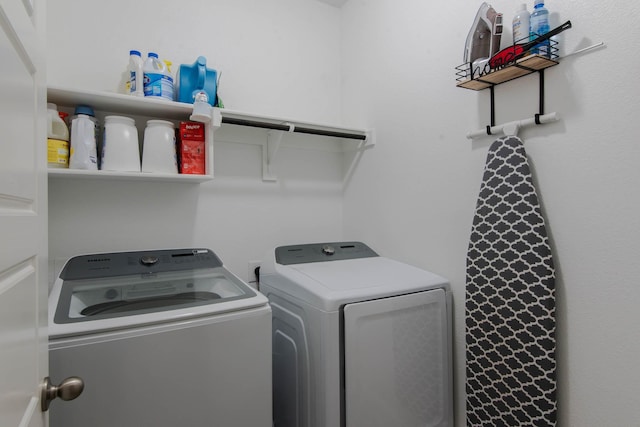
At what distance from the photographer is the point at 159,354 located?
1.13m

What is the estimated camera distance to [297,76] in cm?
246

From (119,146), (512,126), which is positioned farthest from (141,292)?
(512,126)

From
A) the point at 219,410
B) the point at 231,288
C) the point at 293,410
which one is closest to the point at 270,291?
the point at 231,288

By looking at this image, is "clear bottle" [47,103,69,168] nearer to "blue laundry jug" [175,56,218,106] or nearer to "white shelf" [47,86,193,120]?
"white shelf" [47,86,193,120]

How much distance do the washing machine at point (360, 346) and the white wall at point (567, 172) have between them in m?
0.19

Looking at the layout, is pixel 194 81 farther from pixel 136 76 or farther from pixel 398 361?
pixel 398 361

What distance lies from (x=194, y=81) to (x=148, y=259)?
0.97 metres

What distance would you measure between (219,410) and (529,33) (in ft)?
5.97

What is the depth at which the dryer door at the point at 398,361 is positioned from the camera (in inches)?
57.0

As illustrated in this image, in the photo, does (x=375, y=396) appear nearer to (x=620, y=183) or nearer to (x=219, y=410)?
(x=219, y=410)

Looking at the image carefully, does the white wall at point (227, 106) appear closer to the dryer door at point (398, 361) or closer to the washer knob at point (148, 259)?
the washer knob at point (148, 259)

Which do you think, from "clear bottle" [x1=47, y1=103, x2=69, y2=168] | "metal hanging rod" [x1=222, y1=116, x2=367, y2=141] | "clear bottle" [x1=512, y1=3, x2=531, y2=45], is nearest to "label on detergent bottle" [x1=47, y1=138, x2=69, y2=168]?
"clear bottle" [x1=47, y1=103, x2=69, y2=168]

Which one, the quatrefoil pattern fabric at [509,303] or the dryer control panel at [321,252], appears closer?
the quatrefoil pattern fabric at [509,303]

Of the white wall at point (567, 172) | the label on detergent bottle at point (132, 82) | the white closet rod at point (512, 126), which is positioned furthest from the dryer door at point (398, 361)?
the label on detergent bottle at point (132, 82)
